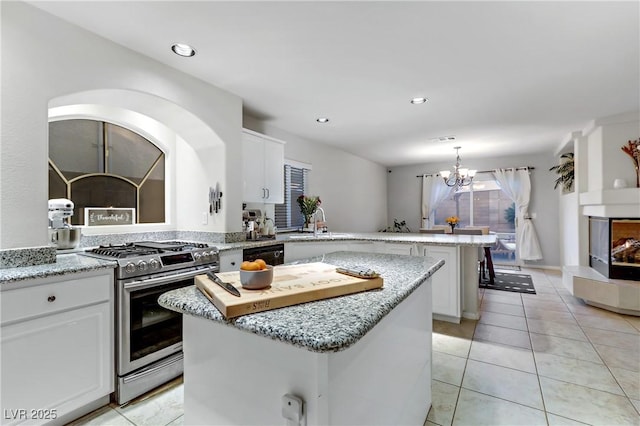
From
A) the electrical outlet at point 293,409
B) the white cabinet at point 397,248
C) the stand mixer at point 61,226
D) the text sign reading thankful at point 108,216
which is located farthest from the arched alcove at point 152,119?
the electrical outlet at point 293,409

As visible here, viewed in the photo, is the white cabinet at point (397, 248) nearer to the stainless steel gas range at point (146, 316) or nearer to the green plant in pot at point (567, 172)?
the stainless steel gas range at point (146, 316)

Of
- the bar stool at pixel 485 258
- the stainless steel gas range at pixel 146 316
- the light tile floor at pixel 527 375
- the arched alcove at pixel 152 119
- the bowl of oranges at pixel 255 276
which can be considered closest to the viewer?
the bowl of oranges at pixel 255 276

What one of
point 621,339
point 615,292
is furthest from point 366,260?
point 615,292

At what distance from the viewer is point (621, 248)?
372 cm

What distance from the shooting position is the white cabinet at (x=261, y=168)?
334cm

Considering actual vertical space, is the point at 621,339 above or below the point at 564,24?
below

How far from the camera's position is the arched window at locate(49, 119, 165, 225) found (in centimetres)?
239

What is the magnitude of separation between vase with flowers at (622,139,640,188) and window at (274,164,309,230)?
4203mm

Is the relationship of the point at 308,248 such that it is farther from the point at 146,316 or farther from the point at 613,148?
the point at 613,148

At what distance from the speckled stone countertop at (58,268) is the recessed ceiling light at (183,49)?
1.57 meters

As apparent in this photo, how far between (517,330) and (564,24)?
2722mm

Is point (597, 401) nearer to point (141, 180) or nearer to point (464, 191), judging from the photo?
point (141, 180)

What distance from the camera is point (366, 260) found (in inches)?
73.4

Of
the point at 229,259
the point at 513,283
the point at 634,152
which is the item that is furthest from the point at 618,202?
the point at 229,259
